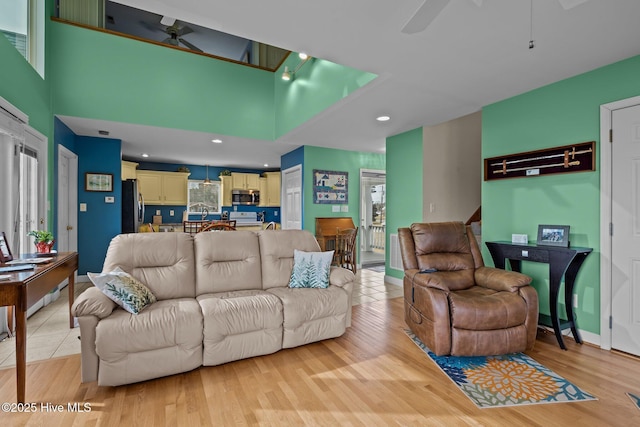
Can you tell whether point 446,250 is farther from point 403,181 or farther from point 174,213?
point 174,213

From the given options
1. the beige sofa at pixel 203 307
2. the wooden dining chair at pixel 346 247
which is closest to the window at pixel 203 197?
the wooden dining chair at pixel 346 247

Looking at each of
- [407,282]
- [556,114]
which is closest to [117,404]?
[407,282]

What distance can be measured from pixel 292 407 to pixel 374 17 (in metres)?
2.61

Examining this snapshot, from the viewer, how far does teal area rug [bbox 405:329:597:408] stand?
1965 millimetres

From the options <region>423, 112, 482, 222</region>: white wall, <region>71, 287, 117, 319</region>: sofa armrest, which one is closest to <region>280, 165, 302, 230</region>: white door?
<region>423, 112, 482, 222</region>: white wall

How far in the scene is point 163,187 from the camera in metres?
7.49

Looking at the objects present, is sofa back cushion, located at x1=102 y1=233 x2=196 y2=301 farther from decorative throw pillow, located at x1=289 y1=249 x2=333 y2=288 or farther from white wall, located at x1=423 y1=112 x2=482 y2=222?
white wall, located at x1=423 y1=112 x2=482 y2=222

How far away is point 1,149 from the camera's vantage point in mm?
2816

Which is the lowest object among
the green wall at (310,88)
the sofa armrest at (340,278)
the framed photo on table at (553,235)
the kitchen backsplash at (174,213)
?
the sofa armrest at (340,278)

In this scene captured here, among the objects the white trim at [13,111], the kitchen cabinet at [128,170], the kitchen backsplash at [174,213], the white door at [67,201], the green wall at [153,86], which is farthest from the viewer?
the kitchen backsplash at [174,213]

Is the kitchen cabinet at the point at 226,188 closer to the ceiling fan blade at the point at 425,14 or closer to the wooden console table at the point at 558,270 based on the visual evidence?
the wooden console table at the point at 558,270

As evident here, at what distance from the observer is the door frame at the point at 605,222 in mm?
2686

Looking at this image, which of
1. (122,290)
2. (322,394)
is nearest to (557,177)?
(322,394)

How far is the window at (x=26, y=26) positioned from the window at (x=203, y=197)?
4440mm
